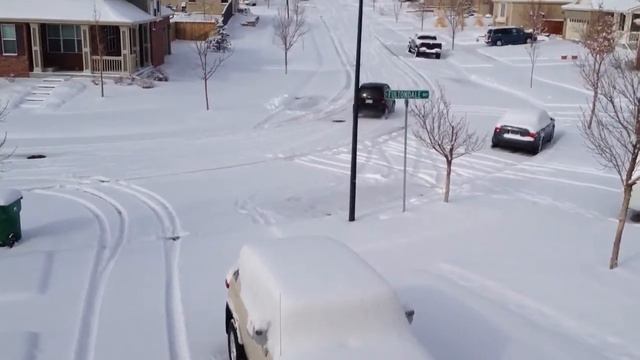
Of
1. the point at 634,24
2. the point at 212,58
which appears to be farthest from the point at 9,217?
the point at 634,24

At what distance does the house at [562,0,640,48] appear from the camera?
148 ft

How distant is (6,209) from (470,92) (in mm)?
24809

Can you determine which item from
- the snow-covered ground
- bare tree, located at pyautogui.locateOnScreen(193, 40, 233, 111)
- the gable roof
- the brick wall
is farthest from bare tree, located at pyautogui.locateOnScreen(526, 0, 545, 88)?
the brick wall

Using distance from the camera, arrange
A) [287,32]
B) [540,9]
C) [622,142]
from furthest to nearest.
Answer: [540,9]
[287,32]
[622,142]

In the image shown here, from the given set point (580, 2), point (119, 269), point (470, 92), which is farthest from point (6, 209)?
point (580, 2)

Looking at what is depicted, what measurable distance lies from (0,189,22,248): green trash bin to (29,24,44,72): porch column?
68.8 feet

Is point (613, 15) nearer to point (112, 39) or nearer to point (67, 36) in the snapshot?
point (112, 39)

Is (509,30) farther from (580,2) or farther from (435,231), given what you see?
(435,231)

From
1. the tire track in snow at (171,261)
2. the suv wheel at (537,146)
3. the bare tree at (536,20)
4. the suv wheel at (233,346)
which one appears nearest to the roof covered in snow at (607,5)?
the bare tree at (536,20)

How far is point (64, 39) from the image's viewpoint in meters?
33.3

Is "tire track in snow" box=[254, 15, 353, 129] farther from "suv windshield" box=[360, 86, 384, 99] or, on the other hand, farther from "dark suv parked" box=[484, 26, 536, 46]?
"dark suv parked" box=[484, 26, 536, 46]

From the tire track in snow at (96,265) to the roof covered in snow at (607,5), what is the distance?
37.6 metres

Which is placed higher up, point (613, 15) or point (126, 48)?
point (613, 15)

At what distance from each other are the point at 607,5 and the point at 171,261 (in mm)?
43671
